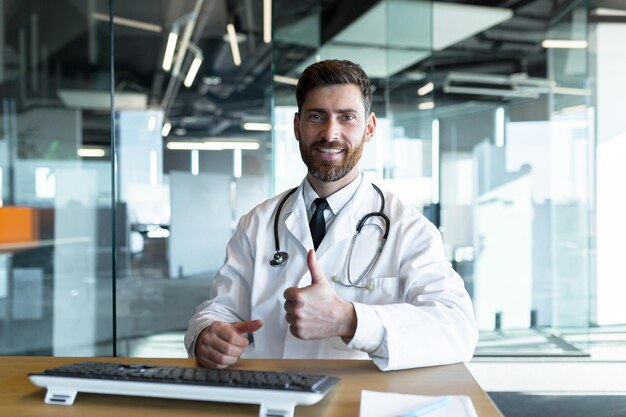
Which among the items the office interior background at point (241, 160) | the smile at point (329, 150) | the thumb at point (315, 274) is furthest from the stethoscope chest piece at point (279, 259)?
the office interior background at point (241, 160)

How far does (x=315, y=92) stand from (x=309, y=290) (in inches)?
29.7

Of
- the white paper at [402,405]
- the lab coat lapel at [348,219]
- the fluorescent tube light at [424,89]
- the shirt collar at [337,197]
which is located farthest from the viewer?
the fluorescent tube light at [424,89]

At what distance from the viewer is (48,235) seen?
3.98 metres

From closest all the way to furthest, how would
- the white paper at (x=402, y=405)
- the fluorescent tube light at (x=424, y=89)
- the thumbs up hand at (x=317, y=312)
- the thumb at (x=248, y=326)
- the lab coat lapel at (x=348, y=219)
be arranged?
1. the white paper at (x=402, y=405)
2. the thumbs up hand at (x=317, y=312)
3. the thumb at (x=248, y=326)
4. the lab coat lapel at (x=348, y=219)
5. the fluorescent tube light at (x=424, y=89)

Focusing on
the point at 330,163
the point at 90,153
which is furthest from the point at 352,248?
the point at 90,153

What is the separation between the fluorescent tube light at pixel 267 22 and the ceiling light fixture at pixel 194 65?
1.32 feet

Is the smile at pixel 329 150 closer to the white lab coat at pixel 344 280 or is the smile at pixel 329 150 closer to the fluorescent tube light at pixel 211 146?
the white lab coat at pixel 344 280

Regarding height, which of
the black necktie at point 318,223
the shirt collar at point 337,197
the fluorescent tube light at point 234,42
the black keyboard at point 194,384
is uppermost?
the fluorescent tube light at point 234,42

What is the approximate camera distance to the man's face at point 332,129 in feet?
6.52

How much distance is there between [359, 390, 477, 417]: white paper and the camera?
115 centimetres

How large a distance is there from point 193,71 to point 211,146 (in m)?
0.47

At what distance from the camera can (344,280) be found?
1.90 meters

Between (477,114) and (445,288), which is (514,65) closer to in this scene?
(477,114)

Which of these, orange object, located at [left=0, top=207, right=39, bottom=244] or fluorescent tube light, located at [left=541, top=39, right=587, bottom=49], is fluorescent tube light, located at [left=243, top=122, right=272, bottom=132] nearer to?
orange object, located at [left=0, top=207, right=39, bottom=244]
